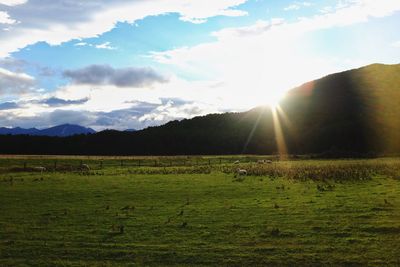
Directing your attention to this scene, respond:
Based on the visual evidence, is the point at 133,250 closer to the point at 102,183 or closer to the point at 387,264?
the point at 387,264

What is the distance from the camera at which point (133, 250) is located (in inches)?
714

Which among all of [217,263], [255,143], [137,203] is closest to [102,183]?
[137,203]

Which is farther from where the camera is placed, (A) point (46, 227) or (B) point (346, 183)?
(B) point (346, 183)

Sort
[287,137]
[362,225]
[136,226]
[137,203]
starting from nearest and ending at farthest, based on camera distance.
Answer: [362,225] < [136,226] < [137,203] < [287,137]

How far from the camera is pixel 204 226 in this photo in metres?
22.8

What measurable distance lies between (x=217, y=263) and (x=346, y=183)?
29.5 meters

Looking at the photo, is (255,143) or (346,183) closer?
(346,183)

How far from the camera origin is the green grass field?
17.0 metres

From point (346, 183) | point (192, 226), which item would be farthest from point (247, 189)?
point (192, 226)

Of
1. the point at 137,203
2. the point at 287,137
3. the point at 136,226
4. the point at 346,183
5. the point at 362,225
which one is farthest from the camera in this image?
the point at 287,137

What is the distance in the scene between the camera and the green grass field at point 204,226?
17.0 metres

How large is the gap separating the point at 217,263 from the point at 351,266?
5049mm

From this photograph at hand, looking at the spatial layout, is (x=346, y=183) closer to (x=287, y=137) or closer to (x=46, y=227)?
(x=46, y=227)

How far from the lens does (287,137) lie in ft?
622
